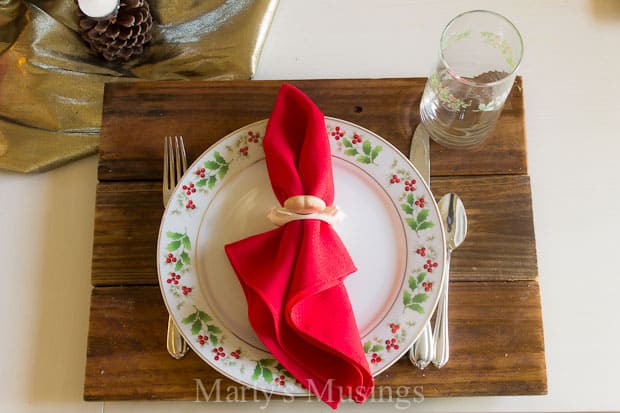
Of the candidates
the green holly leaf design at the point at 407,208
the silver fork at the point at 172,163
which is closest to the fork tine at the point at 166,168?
the silver fork at the point at 172,163

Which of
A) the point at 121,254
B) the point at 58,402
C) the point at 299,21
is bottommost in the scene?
the point at 58,402

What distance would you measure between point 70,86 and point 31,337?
0.88ft

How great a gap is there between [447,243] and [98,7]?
1.40 ft

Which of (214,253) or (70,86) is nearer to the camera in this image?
(214,253)

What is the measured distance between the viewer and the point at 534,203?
63 centimetres

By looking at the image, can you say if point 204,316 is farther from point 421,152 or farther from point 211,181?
point 421,152

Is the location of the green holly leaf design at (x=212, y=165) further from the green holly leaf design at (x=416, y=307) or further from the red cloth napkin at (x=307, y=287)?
the green holly leaf design at (x=416, y=307)

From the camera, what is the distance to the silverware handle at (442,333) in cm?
54

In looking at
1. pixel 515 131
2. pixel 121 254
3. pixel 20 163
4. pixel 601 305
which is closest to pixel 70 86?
pixel 20 163

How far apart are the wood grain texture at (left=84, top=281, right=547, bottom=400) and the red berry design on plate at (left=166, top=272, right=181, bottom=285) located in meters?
0.04

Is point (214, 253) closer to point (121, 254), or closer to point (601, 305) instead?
point (121, 254)

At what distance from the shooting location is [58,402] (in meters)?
0.58

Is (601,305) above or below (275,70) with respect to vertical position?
below

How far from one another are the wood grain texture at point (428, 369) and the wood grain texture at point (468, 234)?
0.02 meters
